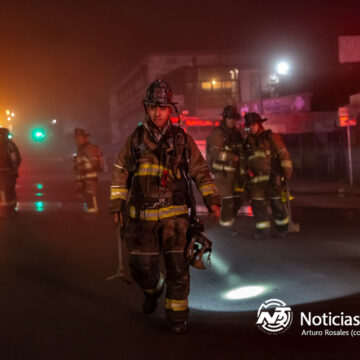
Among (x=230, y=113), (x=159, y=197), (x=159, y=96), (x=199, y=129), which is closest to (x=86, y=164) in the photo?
(x=230, y=113)

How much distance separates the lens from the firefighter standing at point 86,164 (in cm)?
1195

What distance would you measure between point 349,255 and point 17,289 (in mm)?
4266

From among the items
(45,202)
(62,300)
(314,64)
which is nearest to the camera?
(62,300)

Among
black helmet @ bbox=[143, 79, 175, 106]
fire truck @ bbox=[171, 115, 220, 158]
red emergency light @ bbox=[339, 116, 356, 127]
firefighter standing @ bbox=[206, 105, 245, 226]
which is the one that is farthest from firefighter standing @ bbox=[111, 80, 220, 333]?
fire truck @ bbox=[171, 115, 220, 158]

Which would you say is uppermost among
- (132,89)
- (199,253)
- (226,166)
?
(132,89)

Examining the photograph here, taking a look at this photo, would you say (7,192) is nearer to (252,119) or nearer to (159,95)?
(252,119)

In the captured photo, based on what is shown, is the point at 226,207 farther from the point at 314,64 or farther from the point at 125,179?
the point at 314,64

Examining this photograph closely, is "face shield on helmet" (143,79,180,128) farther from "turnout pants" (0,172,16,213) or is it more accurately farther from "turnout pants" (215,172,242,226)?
"turnout pants" (0,172,16,213)

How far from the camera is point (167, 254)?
4.60m

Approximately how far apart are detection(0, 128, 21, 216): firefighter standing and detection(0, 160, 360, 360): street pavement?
2.06m

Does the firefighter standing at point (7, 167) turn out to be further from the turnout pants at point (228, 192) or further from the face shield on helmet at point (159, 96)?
the face shield on helmet at point (159, 96)

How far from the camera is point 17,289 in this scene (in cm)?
591

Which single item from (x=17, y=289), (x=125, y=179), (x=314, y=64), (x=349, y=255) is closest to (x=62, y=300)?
(x=17, y=289)

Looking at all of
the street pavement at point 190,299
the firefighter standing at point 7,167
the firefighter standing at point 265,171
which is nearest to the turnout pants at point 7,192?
the firefighter standing at point 7,167
